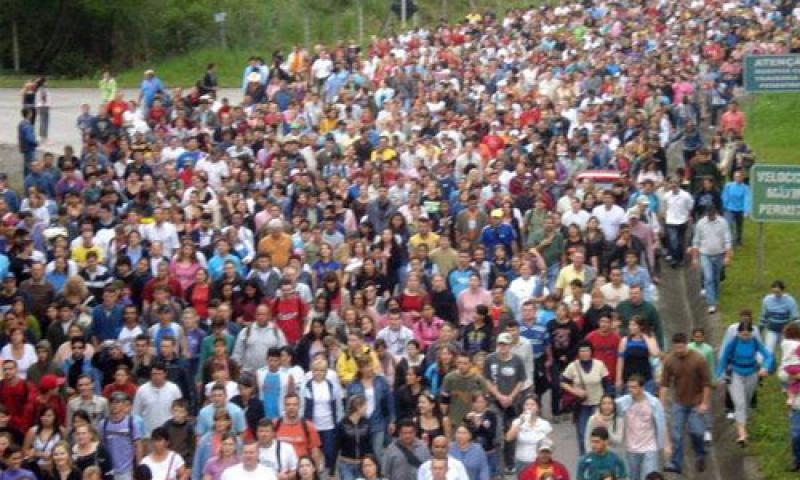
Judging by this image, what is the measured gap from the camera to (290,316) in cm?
1978

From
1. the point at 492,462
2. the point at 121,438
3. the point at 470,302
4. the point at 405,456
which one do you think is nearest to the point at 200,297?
the point at 470,302

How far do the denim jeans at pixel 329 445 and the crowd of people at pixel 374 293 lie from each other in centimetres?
3

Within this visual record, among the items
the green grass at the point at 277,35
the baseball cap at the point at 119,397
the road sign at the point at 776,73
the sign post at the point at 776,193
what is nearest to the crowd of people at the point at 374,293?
the baseball cap at the point at 119,397

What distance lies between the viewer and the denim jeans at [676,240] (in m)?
25.0

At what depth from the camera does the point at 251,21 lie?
185ft

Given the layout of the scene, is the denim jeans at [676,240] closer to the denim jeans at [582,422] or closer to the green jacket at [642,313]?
the green jacket at [642,313]

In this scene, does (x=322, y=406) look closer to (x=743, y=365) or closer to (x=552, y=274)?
(x=743, y=365)

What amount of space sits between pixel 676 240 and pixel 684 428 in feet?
24.4

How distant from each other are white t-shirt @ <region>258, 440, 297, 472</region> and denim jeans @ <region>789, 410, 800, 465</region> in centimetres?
552

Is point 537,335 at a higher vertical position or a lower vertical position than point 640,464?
higher

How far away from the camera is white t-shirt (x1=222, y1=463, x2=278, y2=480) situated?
15.1 metres

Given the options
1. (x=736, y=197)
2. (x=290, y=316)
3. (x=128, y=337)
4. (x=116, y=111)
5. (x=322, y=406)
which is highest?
(x=116, y=111)

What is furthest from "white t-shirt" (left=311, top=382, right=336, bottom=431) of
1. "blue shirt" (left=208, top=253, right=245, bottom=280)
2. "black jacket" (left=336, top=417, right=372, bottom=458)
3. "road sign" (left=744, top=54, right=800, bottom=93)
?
"road sign" (left=744, top=54, right=800, bottom=93)

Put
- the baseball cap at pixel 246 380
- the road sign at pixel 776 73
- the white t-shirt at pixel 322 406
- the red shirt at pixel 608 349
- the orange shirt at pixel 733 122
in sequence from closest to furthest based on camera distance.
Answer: the baseball cap at pixel 246 380 < the white t-shirt at pixel 322 406 < the red shirt at pixel 608 349 < the road sign at pixel 776 73 < the orange shirt at pixel 733 122
